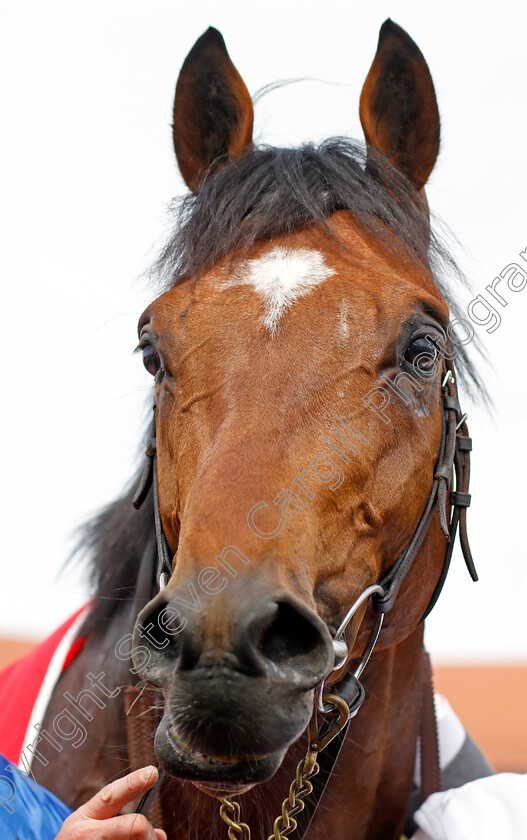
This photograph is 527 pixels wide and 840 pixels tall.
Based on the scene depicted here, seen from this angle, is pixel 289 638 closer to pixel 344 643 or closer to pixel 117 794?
pixel 344 643

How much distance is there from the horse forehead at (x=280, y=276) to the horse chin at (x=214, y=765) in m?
0.89

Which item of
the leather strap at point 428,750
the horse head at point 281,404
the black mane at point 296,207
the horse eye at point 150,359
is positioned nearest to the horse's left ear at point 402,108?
the horse head at point 281,404

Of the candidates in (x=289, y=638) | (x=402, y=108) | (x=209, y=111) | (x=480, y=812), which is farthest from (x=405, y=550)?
(x=209, y=111)

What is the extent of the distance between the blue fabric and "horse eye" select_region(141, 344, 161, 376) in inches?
44.0

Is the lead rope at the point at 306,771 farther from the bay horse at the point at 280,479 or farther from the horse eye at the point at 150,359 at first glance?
the horse eye at the point at 150,359

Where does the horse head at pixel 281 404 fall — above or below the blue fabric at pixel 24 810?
above

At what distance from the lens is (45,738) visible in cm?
240

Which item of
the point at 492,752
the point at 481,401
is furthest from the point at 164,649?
the point at 492,752

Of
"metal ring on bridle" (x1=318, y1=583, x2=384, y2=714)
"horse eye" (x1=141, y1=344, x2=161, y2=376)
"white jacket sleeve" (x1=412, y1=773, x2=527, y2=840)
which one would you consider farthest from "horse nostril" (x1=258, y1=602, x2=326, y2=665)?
"white jacket sleeve" (x1=412, y1=773, x2=527, y2=840)

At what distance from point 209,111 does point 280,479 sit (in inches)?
60.8

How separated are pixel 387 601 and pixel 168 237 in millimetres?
1315

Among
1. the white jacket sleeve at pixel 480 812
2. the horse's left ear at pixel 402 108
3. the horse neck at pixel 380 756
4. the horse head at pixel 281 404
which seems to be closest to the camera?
the horse head at pixel 281 404

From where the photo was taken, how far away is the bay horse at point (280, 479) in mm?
1224

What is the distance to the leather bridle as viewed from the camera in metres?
1.66
